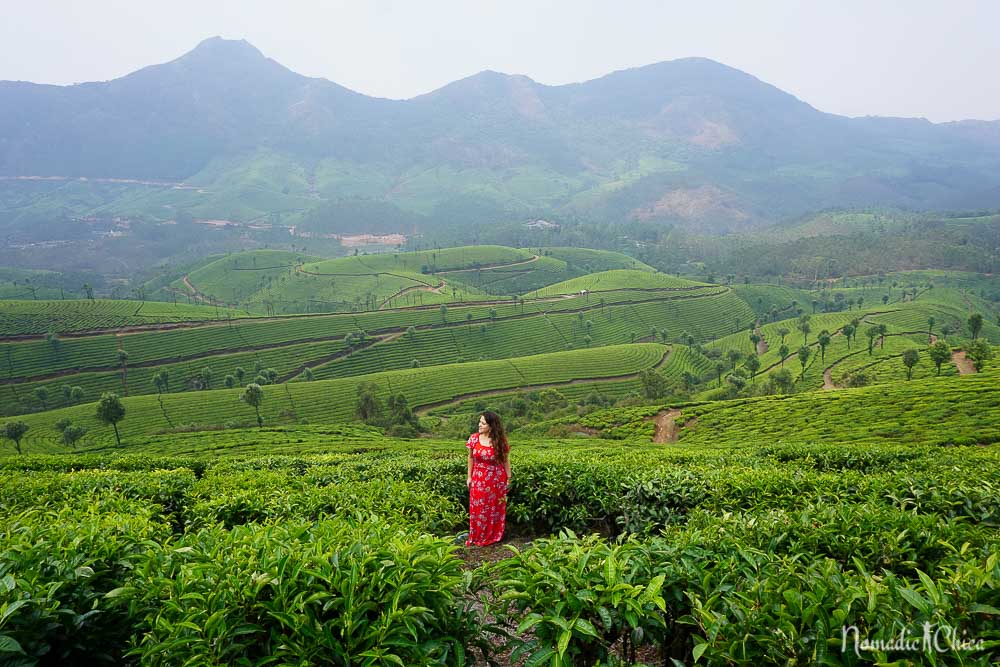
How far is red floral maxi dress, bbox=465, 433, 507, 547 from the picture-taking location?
329 inches

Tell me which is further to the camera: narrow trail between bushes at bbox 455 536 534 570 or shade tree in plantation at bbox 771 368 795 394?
shade tree in plantation at bbox 771 368 795 394

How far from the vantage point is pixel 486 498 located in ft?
27.4

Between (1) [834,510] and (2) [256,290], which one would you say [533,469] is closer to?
(1) [834,510]

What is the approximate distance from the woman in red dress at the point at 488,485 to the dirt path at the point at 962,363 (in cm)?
6756

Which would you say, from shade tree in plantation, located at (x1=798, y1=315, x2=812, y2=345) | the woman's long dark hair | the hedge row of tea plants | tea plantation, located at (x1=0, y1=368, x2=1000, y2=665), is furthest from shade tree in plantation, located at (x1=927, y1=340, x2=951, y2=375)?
the woman's long dark hair

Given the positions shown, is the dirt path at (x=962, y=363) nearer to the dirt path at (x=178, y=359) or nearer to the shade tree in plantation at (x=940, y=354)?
the shade tree in plantation at (x=940, y=354)

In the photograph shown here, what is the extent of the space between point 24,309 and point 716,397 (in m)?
140

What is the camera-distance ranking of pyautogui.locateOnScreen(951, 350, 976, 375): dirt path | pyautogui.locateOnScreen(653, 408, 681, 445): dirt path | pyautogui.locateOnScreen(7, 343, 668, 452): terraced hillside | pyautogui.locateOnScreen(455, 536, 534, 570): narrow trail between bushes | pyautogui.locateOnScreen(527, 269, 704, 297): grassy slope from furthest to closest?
pyautogui.locateOnScreen(527, 269, 704, 297): grassy slope < pyautogui.locateOnScreen(7, 343, 668, 452): terraced hillside < pyautogui.locateOnScreen(951, 350, 976, 375): dirt path < pyautogui.locateOnScreen(653, 408, 681, 445): dirt path < pyautogui.locateOnScreen(455, 536, 534, 570): narrow trail between bushes

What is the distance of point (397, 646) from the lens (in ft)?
11.7

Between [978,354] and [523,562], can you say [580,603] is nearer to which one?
[523,562]

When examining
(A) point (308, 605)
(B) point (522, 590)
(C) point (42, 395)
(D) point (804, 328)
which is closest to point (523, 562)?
(B) point (522, 590)

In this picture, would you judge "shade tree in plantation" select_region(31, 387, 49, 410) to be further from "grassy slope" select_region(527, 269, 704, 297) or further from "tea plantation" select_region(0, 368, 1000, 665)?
"grassy slope" select_region(527, 269, 704, 297)

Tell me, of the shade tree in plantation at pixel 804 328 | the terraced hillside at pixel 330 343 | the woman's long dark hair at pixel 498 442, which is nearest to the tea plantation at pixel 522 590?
the woman's long dark hair at pixel 498 442

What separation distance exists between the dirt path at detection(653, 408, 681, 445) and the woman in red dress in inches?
1247
